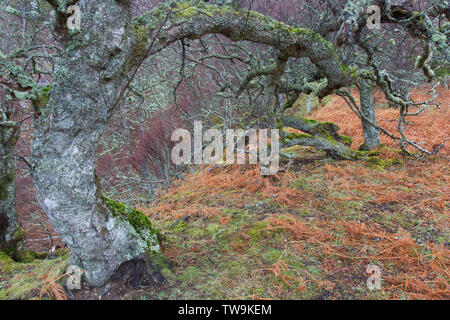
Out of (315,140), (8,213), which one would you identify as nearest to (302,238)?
(315,140)

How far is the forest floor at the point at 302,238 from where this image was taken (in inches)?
76.9

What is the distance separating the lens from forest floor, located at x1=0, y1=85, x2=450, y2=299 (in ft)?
6.40

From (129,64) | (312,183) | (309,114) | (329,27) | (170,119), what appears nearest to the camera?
(129,64)

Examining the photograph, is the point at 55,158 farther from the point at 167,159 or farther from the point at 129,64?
the point at 167,159

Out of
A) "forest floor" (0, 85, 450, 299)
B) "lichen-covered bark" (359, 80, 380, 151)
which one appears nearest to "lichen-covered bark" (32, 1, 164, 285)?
"forest floor" (0, 85, 450, 299)

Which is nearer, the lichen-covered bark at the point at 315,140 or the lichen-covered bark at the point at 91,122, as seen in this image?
the lichen-covered bark at the point at 91,122

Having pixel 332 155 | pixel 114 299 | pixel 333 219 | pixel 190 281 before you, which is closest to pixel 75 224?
pixel 114 299

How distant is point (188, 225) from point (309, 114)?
861 centimetres

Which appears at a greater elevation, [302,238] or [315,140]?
[315,140]

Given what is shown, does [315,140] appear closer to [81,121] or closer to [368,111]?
[368,111]

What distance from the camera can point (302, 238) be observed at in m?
2.58

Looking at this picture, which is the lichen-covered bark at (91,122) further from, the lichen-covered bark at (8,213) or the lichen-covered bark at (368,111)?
the lichen-covered bark at (368,111)

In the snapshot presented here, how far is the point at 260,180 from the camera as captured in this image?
4074 mm

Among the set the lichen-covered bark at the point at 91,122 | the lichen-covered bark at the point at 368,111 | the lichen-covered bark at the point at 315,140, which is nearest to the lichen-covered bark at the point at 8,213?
the lichen-covered bark at the point at 91,122
